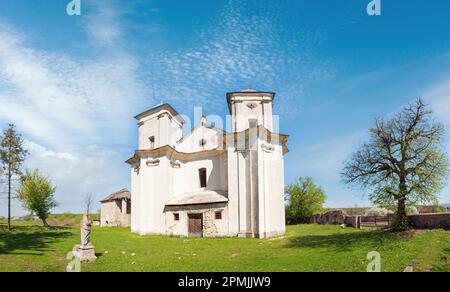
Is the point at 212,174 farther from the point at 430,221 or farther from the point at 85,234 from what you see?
the point at 430,221

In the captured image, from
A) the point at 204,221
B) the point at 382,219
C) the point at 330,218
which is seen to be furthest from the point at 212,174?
the point at 330,218

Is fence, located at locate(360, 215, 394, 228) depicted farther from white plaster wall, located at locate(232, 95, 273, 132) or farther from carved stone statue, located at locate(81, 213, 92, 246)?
carved stone statue, located at locate(81, 213, 92, 246)

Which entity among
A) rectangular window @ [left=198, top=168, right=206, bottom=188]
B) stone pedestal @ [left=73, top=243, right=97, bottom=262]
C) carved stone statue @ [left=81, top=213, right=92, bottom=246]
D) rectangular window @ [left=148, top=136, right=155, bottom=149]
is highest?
rectangular window @ [left=148, top=136, right=155, bottom=149]

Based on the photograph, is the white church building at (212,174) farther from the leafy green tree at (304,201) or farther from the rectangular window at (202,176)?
the leafy green tree at (304,201)

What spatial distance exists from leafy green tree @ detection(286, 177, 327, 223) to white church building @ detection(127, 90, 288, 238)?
20214 mm

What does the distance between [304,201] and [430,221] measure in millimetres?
27826

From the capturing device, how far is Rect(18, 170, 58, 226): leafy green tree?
3295 centimetres

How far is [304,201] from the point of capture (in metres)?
47.6

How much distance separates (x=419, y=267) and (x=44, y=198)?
3517 centimetres

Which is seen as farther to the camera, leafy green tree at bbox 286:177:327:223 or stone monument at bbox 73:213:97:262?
leafy green tree at bbox 286:177:327:223

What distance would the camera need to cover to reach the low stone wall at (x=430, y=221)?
776 inches

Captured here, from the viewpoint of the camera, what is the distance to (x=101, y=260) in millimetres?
14508

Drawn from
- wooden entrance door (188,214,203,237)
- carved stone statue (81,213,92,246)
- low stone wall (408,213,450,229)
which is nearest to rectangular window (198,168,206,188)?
wooden entrance door (188,214,203,237)
